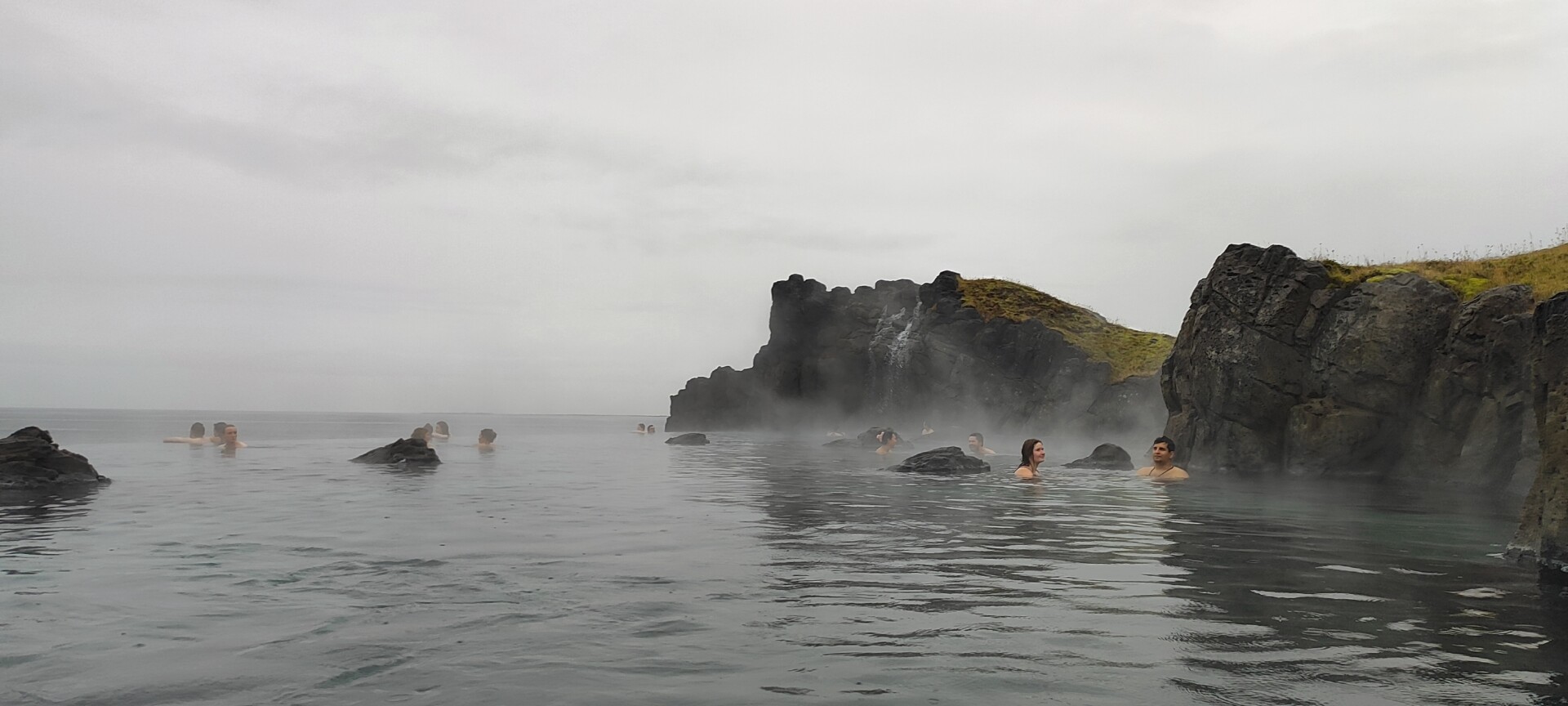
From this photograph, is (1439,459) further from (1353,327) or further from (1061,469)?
(1061,469)

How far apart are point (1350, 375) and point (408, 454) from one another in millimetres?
31572

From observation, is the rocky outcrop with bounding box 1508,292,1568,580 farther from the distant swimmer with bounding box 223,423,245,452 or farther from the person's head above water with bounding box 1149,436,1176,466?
the distant swimmer with bounding box 223,423,245,452

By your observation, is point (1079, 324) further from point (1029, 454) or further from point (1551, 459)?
point (1551, 459)

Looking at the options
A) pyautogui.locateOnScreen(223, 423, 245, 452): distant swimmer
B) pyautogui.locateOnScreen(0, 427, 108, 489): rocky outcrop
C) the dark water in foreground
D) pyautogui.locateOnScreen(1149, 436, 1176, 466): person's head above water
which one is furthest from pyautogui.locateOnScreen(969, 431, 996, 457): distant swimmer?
pyautogui.locateOnScreen(223, 423, 245, 452): distant swimmer

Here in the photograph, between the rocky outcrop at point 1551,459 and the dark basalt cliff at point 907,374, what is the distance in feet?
138

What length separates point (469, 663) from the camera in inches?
262

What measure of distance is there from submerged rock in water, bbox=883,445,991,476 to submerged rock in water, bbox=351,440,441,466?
1682cm

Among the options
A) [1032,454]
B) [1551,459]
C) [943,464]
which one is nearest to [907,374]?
[943,464]

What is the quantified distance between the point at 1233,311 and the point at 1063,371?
31.3m

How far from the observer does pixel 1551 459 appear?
1102cm

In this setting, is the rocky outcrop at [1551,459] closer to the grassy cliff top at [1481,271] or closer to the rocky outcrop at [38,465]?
the grassy cliff top at [1481,271]

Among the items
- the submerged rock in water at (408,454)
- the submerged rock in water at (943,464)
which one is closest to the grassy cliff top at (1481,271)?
the submerged rock in water at (943,464)

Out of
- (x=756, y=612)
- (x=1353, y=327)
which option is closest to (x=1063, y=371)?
(x=1353, y=327)

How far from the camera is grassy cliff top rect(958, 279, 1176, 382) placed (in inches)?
2329
